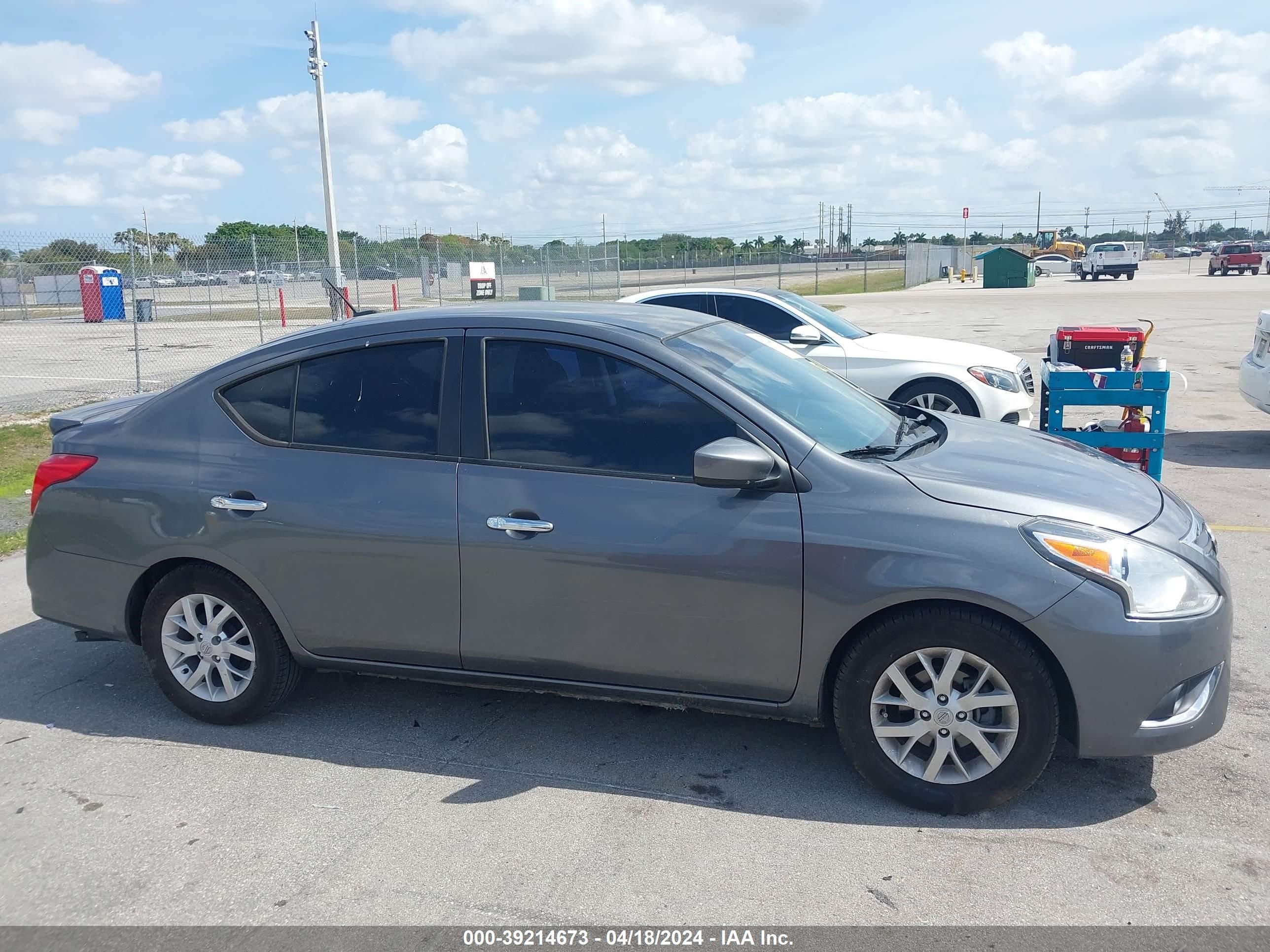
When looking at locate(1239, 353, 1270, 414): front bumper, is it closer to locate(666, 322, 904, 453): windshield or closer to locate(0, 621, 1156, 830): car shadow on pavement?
locate(666, 322, 904, 453): windshield

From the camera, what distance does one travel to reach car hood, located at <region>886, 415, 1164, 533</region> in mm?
3729

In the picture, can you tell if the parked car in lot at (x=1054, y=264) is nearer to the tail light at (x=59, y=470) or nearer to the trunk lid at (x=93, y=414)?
the trunk lid at (x=93, y=414)

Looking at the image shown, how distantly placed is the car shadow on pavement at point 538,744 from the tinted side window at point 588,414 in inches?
46.4

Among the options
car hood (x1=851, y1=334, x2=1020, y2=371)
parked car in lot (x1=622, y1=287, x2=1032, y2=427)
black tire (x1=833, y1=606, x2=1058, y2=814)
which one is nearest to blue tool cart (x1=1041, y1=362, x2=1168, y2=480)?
parked car in lot (x1=622, y1=287, x2=1032, y2=427)

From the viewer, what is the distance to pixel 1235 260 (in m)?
56.8

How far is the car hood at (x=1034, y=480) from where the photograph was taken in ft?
12.2

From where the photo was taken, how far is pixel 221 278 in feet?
93.9

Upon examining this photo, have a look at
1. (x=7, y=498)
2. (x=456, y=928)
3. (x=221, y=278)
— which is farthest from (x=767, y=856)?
(x=221, y=278)

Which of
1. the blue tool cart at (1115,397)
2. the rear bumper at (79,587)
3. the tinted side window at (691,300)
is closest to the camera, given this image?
the rear bumper at (79,587)

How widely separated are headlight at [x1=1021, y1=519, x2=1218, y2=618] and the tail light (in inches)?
153

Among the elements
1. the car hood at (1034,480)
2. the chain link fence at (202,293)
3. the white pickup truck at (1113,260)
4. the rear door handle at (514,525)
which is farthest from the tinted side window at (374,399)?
the white pickup truck at (1113,260)

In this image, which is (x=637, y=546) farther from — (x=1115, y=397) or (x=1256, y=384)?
(x=1256, y=384)

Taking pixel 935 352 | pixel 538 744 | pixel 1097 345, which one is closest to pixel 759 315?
pixel 935 352

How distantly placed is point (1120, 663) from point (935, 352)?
683cm
